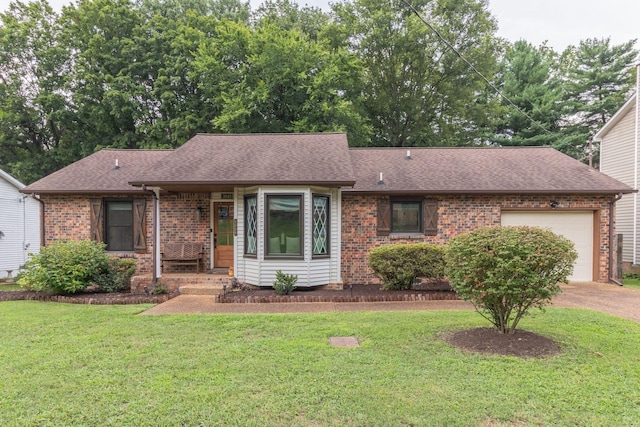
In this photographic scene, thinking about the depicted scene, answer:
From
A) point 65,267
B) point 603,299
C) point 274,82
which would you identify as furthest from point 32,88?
point 603,299

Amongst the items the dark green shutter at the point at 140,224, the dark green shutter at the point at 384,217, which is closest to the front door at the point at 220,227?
the dark green shutter at the point at 140,224

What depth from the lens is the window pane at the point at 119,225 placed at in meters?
10.5

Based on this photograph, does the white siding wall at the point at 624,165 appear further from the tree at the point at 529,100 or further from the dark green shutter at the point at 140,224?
the dark green shutter at the point at 140,224

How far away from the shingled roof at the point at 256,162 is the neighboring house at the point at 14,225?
28.2 ft

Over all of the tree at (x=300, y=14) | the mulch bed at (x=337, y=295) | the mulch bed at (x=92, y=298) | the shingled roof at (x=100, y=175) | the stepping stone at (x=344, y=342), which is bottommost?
the mulch bed at (x=92, y=298)

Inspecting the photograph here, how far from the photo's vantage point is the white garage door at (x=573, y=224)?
10203mm

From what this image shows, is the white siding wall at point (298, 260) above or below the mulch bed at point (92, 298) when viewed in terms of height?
above

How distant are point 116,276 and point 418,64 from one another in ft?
63.1

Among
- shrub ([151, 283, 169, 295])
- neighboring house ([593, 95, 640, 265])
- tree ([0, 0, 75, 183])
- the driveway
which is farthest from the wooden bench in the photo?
tree ([0, 0, 75, 183])

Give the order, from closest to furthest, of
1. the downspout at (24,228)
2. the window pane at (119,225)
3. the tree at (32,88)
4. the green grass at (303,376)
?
the green grass at (303,376) < the window pane at (119,225) < the downspout at (24,228) < the tree at (32,88)

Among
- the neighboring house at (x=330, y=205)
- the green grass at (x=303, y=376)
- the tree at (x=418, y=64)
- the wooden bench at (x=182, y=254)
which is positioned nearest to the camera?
the green grass at (x=303, y=376)

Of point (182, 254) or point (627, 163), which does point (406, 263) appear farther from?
point (627, 163)

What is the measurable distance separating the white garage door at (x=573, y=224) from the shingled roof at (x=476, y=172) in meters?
0.79

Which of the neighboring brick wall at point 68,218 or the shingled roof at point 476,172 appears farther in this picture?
the neighboring brick wall at point 68,218
